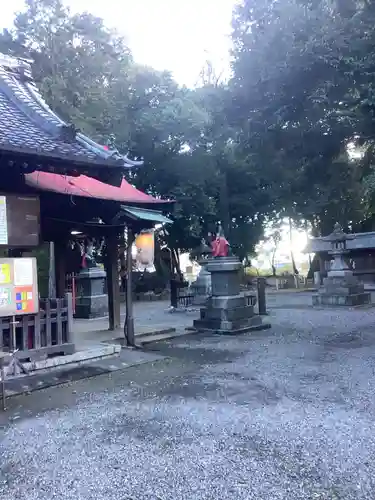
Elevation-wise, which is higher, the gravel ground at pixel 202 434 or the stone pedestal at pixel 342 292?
the stone pedestal at pixel 342 292

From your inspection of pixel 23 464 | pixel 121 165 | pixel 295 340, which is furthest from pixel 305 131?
pixel 23 464

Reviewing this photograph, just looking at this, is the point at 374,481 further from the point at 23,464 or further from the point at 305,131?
the point at 305,131

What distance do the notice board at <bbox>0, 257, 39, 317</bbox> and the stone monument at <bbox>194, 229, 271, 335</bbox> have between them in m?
5.29

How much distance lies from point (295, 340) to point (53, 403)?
583 centimetres

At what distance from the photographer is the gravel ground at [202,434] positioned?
3.33 metres

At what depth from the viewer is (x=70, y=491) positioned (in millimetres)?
3305

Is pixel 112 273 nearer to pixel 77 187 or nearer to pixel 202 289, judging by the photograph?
pixel 77 187

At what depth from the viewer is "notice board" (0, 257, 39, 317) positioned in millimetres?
6723

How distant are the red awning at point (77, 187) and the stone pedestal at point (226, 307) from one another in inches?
112

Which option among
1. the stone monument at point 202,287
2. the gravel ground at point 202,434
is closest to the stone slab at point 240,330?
the gravel ground at point 202,434

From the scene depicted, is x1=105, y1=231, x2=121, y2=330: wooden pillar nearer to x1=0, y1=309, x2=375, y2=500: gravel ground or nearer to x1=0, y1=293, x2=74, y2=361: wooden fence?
x1=0, y1=293, x2=74, y2=361: wooden fence

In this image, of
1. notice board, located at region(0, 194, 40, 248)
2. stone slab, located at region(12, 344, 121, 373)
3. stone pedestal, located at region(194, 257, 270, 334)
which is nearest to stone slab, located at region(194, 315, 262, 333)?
stone pedestal, located at region(194, 257, 270, 334)

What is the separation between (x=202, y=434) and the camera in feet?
14.3

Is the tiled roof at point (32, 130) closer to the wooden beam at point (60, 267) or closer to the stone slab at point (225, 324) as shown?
the wooden beam at point (60, 267)
